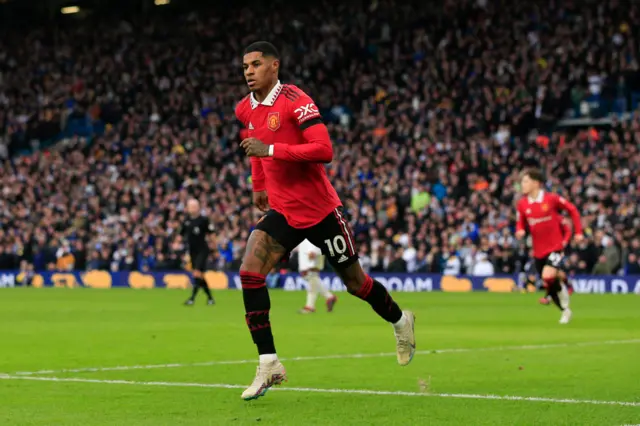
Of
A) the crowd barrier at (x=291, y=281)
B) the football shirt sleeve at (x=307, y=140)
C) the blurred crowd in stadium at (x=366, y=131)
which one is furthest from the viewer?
the blurred crowd in stadium at (x=366, y=131)

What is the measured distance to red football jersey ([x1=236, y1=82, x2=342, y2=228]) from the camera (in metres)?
9.28

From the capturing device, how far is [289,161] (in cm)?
914

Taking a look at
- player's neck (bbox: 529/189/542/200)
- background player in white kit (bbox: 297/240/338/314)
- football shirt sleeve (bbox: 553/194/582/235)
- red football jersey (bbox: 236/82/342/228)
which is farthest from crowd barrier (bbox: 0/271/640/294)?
red football jersey (bbox: 236/82/342/228)

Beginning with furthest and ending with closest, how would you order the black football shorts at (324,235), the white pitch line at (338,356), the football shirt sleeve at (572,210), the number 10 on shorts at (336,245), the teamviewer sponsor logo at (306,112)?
the football shirt sleeve at (572,210) → the white pitch line at (338,356) → the number 10 on shorts at (336,245) → the black football shorts at (324,235) → the teamviewer sponsor logo at (306,112)

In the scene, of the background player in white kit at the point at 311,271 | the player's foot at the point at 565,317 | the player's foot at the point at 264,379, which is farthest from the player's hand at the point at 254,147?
the background player in white kit at the point at 311,271

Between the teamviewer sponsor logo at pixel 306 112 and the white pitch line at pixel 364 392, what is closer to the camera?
the white pitch line at pixel 364 392

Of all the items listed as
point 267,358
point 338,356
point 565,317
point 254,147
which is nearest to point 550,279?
point 565,317

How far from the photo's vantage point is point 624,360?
12.6 m

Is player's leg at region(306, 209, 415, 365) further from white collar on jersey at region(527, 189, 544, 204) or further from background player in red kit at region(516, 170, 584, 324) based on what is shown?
white collar on jersey at region(527, 189, 544, 204)

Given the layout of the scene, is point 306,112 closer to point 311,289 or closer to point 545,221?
point 545,221

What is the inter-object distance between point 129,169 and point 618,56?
16889 millimetres

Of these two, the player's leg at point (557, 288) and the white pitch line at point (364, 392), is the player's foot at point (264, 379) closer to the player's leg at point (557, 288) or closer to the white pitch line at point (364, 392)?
the white pitch line at point (364, 392)

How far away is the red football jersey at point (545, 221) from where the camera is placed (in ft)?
64.2

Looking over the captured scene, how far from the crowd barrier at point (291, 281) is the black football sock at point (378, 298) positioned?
22042mm
